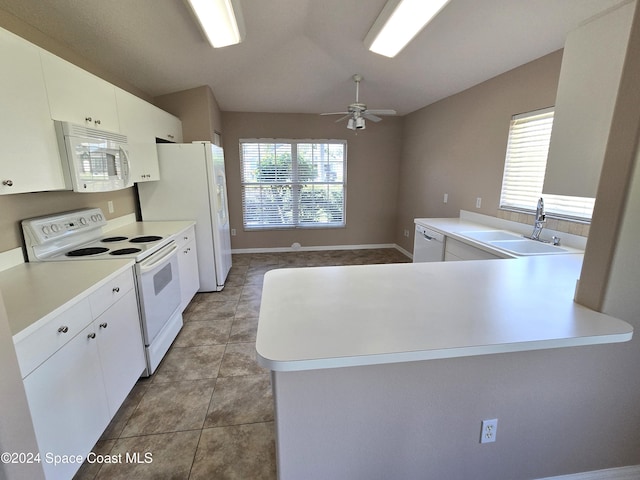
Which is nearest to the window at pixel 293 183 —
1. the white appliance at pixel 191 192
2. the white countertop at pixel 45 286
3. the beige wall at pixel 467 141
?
the beige wall at pixel 467 141

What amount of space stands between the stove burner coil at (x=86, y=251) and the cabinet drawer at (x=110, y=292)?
38cm

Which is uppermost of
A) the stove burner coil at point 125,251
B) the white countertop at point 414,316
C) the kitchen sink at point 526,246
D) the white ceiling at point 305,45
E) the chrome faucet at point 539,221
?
the white ceiling at point 305,45

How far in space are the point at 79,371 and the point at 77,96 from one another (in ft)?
5.55

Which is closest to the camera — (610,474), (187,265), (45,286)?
(610,474)

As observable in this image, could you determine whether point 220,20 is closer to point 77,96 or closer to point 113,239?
point 77,96

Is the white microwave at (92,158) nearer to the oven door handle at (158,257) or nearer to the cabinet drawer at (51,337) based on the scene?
the oven door handle at (158,257)

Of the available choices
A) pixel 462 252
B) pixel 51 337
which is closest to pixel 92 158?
pixel 51 337

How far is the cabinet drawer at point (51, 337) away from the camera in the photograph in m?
1.15

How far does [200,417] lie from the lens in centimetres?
190

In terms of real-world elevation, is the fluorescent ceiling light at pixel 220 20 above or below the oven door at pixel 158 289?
above

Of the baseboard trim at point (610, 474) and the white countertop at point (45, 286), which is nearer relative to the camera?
the white countertop at point (45, 286)

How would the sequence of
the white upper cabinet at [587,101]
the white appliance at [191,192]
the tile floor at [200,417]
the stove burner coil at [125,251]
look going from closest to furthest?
the white upper cabinet at [587,101] < the tile floor at [200,417] < the stove burner coil at [125,251] < the white appliance at [191,192]

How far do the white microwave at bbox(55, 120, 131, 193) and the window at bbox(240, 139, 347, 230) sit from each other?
2773mm

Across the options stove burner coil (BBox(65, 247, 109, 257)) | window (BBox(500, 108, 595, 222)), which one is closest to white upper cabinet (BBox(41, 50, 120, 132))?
stove burner coil (BBox(65, 247, 109, 257))
